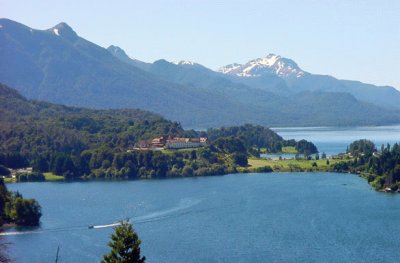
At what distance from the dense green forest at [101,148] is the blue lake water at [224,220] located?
7.30 m

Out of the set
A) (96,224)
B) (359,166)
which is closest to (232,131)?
(359,166)

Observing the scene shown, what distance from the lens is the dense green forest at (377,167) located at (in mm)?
70188

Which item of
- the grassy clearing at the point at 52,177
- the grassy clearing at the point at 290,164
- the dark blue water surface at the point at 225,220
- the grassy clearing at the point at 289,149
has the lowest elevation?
the dark blue water surface at the point at 225,220

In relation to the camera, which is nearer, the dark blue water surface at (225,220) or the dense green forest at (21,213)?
the dark blue water surface at (225,220)

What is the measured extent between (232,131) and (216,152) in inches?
1493

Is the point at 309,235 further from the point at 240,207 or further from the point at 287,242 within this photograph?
the point at 240,207

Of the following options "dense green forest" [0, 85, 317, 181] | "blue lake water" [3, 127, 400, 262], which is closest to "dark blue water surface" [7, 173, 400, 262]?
"blue lake water" [3, 127, 400, 262]

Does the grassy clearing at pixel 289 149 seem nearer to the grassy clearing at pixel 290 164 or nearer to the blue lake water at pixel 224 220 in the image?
the grassy clearing at pixel 290 164

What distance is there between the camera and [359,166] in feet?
280

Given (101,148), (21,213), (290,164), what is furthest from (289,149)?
(21,213)

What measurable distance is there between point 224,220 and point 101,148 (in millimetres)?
37686

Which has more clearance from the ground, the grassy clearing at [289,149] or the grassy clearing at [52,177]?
the grassy clearing at [289,149]

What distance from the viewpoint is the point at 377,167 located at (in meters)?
76.7

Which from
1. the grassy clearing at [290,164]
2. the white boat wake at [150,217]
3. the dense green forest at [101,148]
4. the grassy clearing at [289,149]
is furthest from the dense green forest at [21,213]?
the grassy clearing at [289,149]
